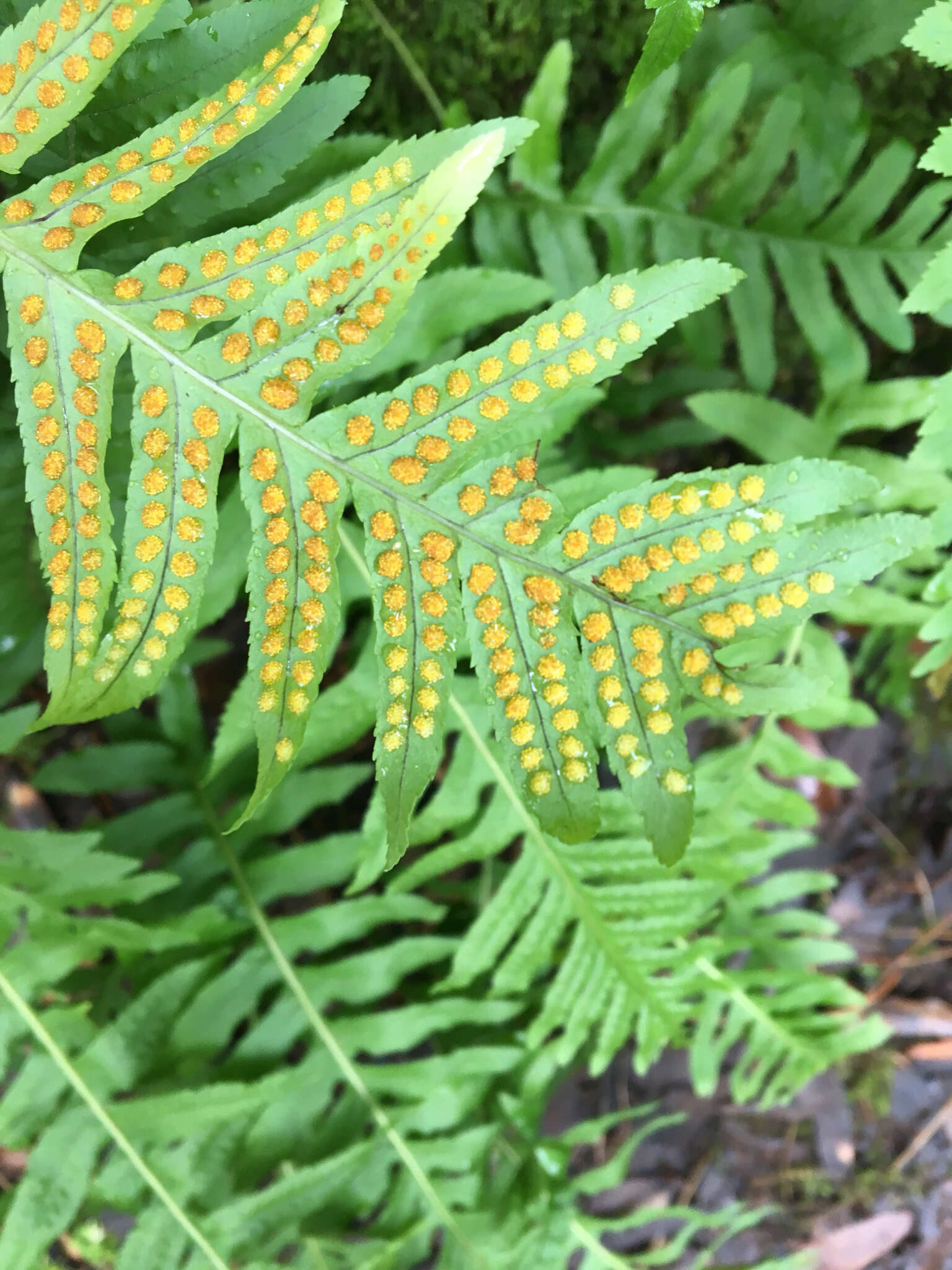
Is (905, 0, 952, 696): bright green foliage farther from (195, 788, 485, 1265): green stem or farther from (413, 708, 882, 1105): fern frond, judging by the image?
(195, 788, 485, 1265): green stem

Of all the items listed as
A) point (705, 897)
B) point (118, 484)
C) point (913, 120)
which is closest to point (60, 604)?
point (118, 484)

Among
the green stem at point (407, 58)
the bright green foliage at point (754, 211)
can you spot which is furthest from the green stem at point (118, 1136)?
the green stem at point (407, 58)

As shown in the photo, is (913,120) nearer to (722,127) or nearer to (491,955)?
(722,127)

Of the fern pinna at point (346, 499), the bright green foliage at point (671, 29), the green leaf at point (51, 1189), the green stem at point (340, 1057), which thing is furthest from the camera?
the green stem at point (340, 1057)

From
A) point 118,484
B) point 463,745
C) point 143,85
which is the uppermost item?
point 143,85

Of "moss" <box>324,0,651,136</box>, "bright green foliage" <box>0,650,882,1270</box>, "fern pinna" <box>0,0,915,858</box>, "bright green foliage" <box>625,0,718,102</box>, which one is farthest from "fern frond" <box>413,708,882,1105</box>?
→ "moss" <box>324,0,651,136</box>

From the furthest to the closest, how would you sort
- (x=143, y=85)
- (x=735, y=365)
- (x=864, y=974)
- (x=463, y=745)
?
(x=864, y=974) < (x=735, y=365) < (x=463, y=745) < (x=143, y=85)

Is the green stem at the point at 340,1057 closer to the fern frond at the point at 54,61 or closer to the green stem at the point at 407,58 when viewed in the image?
the fern frond at the point at 54,61
